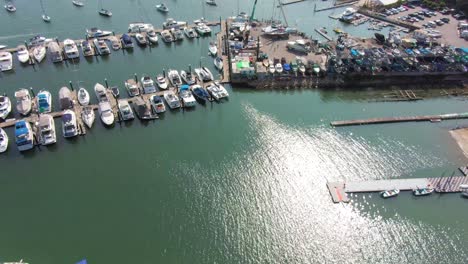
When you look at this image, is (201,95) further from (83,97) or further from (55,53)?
(55,53)

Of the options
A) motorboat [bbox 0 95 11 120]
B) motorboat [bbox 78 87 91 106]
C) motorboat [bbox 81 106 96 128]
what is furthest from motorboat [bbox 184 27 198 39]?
motorboat [bbox 0 95 11 120]

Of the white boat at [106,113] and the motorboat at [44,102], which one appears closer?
the white boat at [106,113]

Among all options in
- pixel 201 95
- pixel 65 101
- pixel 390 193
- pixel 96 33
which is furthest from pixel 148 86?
pixel 390 193

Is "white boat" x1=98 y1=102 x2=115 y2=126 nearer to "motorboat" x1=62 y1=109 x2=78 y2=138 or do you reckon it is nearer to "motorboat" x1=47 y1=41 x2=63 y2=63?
"motorboat" x1=62 y1=109 x2=78 y2=138

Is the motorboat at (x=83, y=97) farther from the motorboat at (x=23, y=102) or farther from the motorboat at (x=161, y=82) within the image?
the motorboat at (x=161, y=82)

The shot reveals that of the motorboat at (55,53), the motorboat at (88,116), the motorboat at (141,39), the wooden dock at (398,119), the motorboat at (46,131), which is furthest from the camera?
the motorboat at (141,39)

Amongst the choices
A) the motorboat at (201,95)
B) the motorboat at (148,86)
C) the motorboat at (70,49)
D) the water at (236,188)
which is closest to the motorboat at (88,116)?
the water at (236,188)
